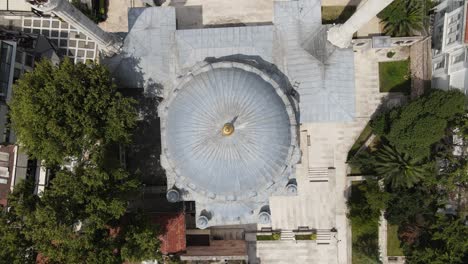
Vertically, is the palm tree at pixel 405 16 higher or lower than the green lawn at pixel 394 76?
higher

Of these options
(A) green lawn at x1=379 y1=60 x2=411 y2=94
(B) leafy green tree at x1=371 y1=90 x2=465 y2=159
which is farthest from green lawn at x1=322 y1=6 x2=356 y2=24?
(B) leafy green tree at x1=371 y1=90 x2=465 y2=159

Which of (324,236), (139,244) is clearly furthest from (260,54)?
(324,236)

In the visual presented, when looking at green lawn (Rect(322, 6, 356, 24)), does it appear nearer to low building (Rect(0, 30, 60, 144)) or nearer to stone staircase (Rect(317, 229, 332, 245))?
stone staircase (Rect(317, 229, 332, 245))

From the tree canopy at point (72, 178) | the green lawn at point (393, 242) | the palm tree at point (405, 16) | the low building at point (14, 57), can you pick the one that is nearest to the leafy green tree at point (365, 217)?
the green lawn at point (393, 242)

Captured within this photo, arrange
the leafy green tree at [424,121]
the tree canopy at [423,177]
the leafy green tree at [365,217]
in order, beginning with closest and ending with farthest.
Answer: the leafy green tree at [424,121] < the tree canopy at [423,177] < the leafy green tree at [365,217]

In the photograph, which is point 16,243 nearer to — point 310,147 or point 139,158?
point 139,158

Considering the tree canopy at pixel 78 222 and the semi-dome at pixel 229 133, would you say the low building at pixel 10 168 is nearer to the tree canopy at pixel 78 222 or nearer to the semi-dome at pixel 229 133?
the tree canopy at pixel 78 222
